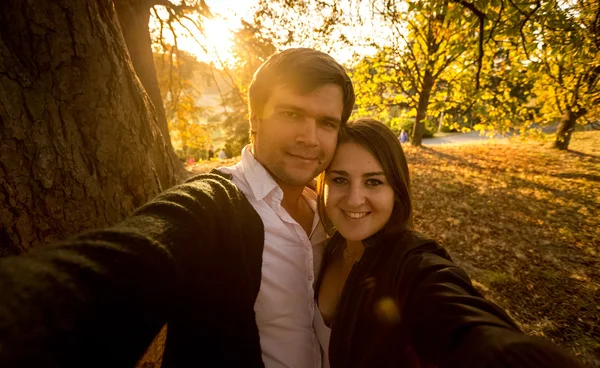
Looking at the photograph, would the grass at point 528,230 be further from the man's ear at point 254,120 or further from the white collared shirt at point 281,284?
the man's ear at point 254,120

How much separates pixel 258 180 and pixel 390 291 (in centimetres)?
110

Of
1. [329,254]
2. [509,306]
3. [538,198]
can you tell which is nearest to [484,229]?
[509,306]

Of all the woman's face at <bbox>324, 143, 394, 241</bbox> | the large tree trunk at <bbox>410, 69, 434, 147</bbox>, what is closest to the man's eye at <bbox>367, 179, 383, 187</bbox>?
the woman's face at <bbox>324, 143, 394, 241</bbox>

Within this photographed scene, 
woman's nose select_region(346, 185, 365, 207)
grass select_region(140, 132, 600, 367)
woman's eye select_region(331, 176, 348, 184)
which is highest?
woman's eye select_region(331, 176, 348, 184)

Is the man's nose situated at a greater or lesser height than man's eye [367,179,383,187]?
greater

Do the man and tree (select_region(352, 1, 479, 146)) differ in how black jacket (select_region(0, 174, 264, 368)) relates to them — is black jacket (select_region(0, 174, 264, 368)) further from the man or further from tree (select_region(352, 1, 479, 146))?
tree (select_region(352, 1, 479, 146))

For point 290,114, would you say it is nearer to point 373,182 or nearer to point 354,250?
point 373,182

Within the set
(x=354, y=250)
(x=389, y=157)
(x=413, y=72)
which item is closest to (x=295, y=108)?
(x=389, y=157)

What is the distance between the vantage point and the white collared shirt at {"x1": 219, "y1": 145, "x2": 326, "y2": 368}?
66.6 inches

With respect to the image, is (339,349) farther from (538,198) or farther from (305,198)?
(538,198)

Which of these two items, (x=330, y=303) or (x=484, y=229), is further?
(x=484, y=229)

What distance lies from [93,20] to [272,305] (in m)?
1.91

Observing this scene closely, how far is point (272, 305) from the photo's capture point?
1.68 metres

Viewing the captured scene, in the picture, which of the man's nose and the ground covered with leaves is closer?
the man's nose
